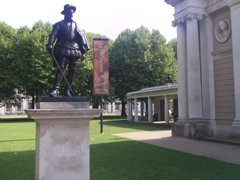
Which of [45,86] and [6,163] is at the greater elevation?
[45,86]

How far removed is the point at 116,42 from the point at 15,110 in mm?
54030

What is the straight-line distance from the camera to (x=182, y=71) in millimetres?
19625

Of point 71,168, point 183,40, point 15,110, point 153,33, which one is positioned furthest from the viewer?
point 15,110

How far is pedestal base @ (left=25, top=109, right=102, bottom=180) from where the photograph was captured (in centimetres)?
627

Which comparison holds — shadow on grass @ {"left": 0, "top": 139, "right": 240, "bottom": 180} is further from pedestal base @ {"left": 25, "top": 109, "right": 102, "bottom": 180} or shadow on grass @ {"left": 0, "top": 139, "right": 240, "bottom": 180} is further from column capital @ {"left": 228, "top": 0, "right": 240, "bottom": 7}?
column capital @ {"left": 228, "top": 0, "right": 240, "bottom": 7}

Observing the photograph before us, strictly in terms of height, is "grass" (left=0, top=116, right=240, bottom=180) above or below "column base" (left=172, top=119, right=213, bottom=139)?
below

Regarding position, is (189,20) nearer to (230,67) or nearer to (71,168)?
(230,67)

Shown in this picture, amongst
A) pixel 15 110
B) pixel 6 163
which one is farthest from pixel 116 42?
pixel 15 110

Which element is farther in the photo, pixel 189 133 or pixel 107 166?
pixel 189 133

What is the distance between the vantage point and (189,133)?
59.5ft

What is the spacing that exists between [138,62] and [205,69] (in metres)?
29.4

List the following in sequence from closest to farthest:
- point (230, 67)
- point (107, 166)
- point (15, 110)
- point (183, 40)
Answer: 1. point (107, 166)
2. point (230, 67)
3. point (183, 40)
4. point (15, 110)

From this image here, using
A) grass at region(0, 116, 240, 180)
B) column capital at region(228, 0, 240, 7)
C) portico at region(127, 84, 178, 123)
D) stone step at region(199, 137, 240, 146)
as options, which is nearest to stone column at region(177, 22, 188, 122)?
stone step at region(199, 137, 240, 146)

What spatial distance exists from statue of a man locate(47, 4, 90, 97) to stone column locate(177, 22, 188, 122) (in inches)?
517
